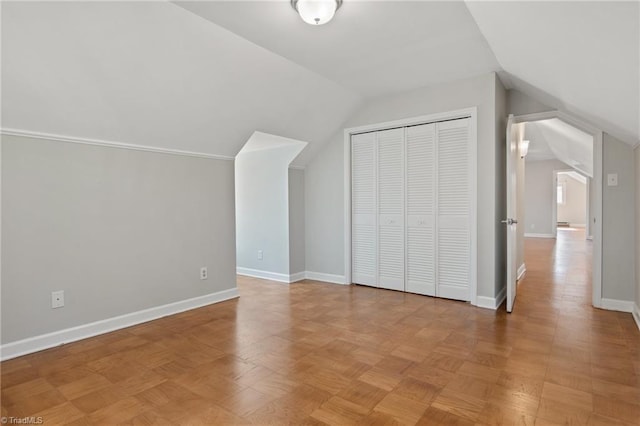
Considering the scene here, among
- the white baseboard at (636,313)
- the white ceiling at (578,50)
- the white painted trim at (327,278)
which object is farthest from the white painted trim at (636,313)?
the white painted trim at (327,278)

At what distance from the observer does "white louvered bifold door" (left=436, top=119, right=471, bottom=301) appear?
3.69m

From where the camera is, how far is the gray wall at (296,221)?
4.81 m

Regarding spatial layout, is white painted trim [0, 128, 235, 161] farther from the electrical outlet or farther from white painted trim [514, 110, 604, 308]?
white painted trim [514, 110, 604, 308]

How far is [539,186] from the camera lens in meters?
10.3

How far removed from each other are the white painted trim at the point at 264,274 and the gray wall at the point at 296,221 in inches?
5.9

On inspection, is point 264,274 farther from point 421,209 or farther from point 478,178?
point 478,178

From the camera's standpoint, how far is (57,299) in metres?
2.68

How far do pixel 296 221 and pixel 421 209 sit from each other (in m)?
1.77

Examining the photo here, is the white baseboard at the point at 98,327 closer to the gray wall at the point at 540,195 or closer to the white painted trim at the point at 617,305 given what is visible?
the white painted trim at the point at 617,305

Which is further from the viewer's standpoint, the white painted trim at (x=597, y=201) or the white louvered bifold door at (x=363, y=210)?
the white louvered bifold door at (x=363, y=210)

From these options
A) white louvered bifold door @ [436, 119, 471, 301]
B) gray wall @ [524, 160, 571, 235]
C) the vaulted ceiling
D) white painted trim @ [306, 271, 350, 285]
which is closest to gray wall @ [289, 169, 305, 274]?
white painted trim @ [306, 271, 350, 285]

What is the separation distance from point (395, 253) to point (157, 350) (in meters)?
2.76

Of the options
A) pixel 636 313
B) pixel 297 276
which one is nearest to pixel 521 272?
pixel 636 313
